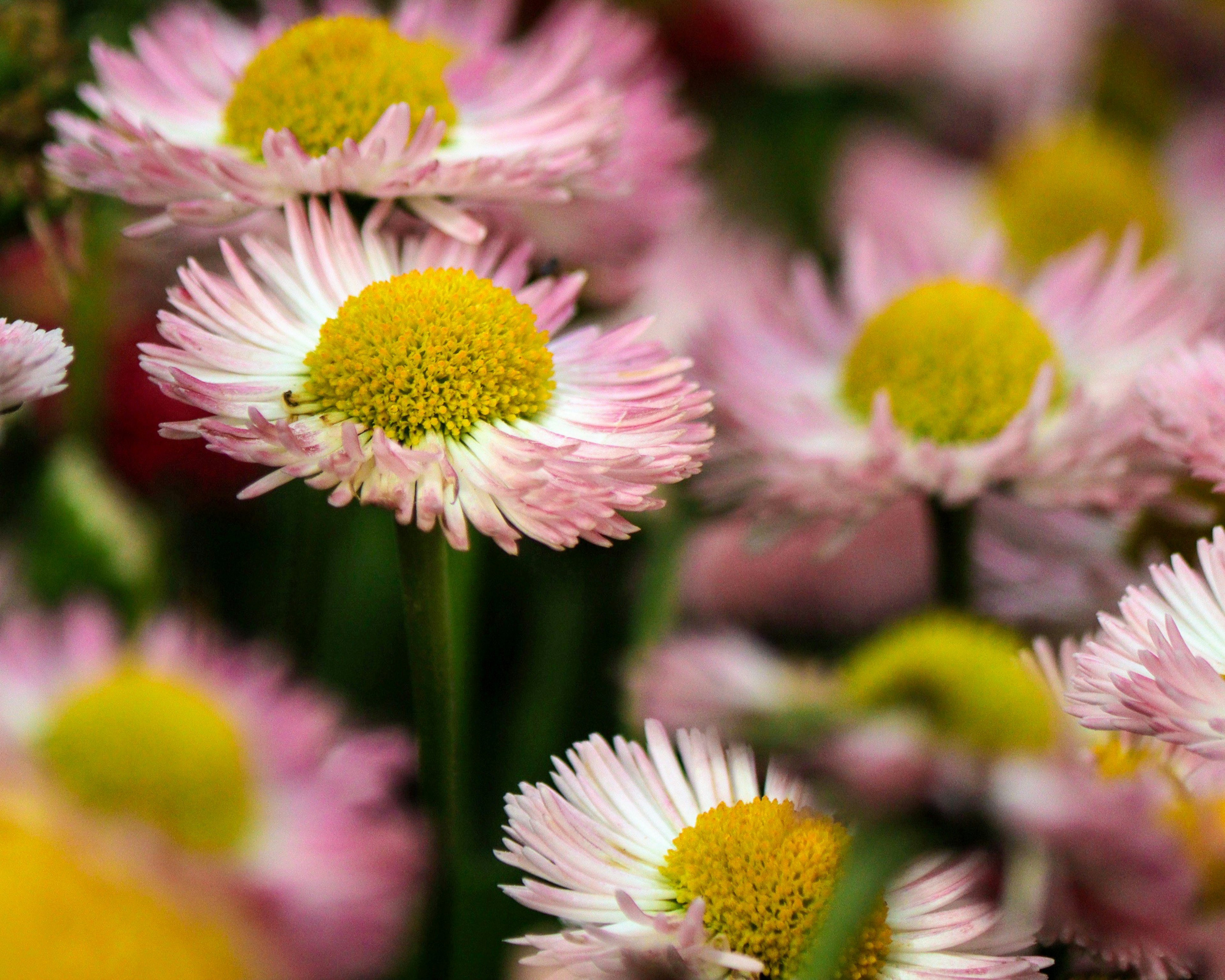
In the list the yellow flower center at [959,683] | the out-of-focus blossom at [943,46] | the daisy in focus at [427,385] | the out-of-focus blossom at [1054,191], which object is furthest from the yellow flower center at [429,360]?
the out-of-focus blossom at [943,46]

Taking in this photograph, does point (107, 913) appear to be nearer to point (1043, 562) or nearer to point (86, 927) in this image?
point (86, 927)

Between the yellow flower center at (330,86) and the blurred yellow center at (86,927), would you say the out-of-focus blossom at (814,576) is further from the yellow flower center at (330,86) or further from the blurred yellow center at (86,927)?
the blurred yellow center at (86,927)

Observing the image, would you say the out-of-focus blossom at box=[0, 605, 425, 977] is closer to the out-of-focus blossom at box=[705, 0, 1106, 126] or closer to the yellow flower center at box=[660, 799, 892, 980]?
the yellow flower center at box=[660, 799, 892, 980]

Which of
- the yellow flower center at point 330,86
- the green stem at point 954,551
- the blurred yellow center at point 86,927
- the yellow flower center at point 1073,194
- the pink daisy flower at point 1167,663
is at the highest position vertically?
the yellow flower center at point 1073,194

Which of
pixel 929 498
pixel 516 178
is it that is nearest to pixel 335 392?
pixel 516 178

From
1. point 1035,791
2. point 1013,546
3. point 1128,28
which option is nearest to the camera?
point 1035,791

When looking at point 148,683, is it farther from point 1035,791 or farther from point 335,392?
point 1035,791
